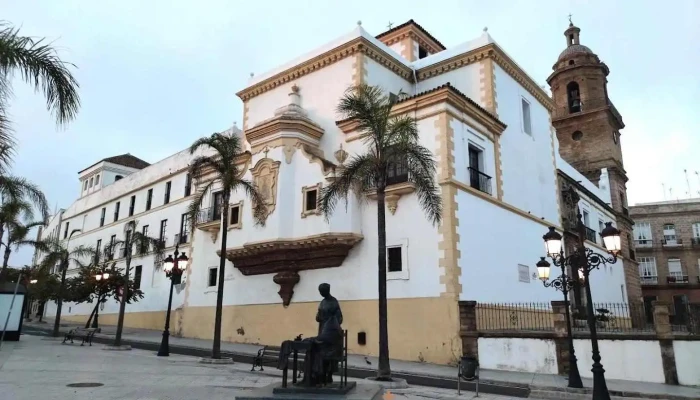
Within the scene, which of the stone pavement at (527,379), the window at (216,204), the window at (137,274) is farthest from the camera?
the window at (137,274)

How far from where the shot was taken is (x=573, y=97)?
3838 centimetres

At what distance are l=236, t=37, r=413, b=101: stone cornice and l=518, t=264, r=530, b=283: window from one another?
31.1ft

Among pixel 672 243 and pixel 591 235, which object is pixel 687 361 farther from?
pixel 672 243

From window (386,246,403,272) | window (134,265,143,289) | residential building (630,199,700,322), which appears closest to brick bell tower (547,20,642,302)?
residential building (630,199,700,322)

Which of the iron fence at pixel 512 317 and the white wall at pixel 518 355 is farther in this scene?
the iron fence at pixel 512 317

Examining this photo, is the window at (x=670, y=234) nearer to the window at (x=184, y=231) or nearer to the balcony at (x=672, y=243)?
the balcony at (x=672, y=243)

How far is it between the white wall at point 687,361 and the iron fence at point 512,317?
3729mm

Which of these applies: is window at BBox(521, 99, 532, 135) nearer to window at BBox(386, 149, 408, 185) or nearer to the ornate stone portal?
window at BBox(386, 149, 408, 185)

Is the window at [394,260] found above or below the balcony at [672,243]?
below

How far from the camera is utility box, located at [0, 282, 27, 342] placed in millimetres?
20422

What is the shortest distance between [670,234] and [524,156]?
30191 mm

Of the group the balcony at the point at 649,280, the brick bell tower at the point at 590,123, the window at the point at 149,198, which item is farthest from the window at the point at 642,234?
the window at the point at 149,198

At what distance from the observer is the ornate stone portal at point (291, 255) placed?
18500 mm

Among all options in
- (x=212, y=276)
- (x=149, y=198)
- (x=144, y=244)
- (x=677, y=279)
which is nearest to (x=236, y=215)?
(x=212, y=276)
